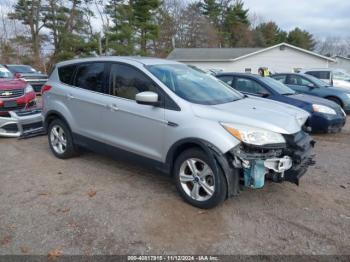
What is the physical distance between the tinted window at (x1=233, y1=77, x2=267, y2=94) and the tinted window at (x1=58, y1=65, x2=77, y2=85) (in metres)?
4.45

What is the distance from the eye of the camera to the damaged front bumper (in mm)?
3580

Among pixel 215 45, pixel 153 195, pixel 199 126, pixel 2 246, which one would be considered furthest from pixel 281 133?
pixel 215 45

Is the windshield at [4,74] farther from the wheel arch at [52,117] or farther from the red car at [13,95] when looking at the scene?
the wheel arch at [52,117]

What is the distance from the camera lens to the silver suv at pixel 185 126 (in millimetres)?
3605

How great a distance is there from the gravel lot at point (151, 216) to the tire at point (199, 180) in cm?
15

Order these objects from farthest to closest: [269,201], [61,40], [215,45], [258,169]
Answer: [215,45], [61,40], [269,201], [258,169]

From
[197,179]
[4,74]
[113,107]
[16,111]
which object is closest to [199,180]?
[197,179]

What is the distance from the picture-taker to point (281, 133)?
3.67 meters

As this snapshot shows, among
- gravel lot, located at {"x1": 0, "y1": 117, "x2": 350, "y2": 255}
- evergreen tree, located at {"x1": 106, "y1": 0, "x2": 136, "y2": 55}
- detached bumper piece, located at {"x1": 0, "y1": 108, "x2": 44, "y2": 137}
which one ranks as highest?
evergreen tree, located at {"x1": 106, "y1": 0, "x2": 136, "y2": 55}

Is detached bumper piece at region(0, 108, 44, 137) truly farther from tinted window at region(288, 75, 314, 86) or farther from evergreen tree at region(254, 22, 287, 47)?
evergreen tree at region(254, 22, 287, 47)

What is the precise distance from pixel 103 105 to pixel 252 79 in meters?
4.65

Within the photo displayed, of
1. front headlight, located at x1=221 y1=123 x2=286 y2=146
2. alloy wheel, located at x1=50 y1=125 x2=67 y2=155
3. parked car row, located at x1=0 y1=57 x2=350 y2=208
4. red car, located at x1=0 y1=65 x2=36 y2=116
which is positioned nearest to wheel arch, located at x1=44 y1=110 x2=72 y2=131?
parked car row, located at x1=0 y1=57 x2=350 y2=208

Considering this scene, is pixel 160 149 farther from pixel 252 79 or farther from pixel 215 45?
pixel 215 45

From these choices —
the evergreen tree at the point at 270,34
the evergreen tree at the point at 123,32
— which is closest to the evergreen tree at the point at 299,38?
the evergreen tree at the point at 270,34
